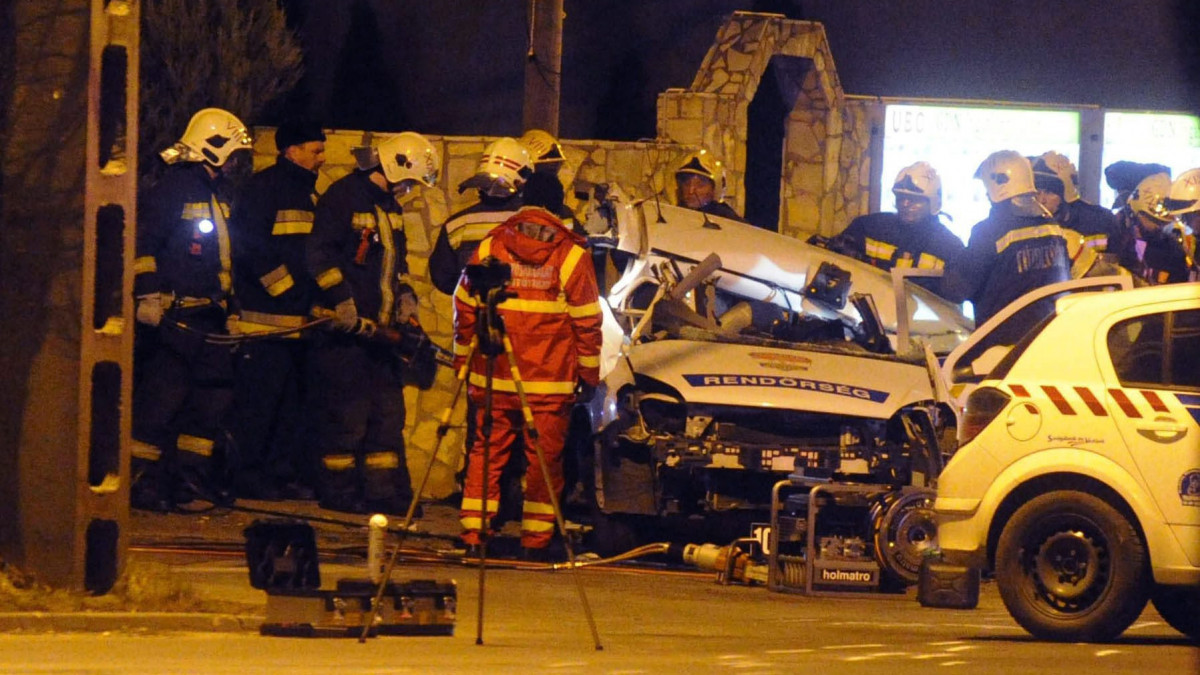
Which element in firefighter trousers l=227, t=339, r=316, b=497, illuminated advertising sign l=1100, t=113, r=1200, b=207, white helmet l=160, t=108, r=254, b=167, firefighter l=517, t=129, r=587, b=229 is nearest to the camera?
white helmet l=160, t=108, r=254, b=167

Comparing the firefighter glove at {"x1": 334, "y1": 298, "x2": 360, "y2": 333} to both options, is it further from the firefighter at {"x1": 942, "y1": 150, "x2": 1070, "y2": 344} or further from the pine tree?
the firefighter at {"x1": 942, "y1": 150, "x2": 1070, "y2": 344}

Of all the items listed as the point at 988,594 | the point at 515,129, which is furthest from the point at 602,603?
the point at 515,129

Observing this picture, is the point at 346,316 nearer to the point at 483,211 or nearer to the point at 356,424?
the point at 356,424

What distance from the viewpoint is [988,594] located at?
1183 centimetres

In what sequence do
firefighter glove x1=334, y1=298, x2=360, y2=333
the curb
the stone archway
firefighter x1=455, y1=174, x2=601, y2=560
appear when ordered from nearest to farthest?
the curb < firefighter x1=455, y1=174, x2=601, y2=560 < firefighter glove x1=334, y1=298, x2=360, y2=333 < the stone archway

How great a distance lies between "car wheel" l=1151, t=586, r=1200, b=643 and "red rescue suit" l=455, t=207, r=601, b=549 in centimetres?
324

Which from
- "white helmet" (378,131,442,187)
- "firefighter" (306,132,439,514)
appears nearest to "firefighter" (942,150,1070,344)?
"white helmet" (378,131,442,187)

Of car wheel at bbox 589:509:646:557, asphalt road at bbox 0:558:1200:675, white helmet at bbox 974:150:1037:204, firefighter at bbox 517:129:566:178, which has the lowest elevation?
asphalt road at bbox 0:558:1200:675

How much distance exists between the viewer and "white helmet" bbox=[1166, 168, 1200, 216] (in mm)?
13180

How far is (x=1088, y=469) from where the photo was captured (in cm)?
969

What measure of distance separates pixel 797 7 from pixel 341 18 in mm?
4891

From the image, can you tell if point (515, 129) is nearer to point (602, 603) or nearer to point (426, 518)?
point (426, 518)

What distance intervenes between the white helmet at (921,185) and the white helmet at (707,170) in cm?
123

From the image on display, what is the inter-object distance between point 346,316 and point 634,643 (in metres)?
4.77
